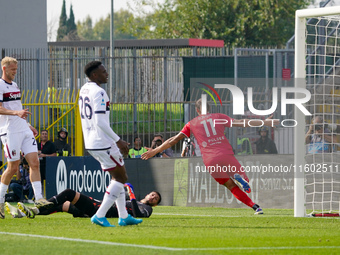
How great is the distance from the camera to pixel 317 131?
12.7m

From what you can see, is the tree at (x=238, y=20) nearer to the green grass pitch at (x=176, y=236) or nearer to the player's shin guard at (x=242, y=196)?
the player's shin guard at (x=242, y=196)

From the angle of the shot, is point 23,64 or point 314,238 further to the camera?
point 23,64

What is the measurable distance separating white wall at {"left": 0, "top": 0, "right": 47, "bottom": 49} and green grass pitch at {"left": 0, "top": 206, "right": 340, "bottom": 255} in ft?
77.2

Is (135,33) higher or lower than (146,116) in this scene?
higher

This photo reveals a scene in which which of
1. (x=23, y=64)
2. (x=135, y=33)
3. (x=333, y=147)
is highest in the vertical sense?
(x=135, y=33)

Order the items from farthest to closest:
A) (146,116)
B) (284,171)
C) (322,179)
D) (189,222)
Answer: (146,116) → (284,171) → (322,179) → (189,222)

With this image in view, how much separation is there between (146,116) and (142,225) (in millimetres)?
12442

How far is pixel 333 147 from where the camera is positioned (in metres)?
13.4

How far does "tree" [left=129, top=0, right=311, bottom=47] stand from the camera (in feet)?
174

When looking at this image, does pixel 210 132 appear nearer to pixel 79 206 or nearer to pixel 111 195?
pixel 79 206

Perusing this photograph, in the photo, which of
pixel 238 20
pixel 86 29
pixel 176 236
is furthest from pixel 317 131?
pixel 86 29

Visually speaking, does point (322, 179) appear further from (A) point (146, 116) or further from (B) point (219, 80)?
(B) point (219, 80)

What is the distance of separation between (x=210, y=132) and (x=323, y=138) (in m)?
2.24

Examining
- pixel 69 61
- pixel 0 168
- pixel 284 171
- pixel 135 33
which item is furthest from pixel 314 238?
pixel 135 33
